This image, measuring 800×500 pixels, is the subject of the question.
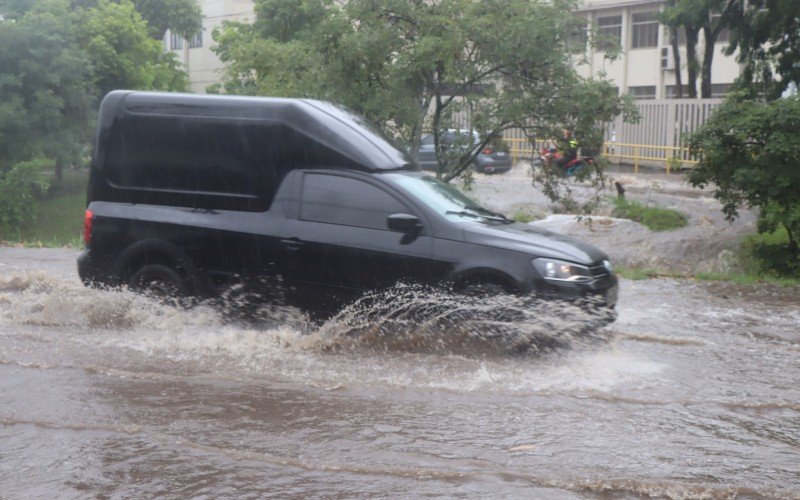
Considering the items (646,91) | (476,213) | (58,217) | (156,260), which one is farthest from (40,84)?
(646,91)

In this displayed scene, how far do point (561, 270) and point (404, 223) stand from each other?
1.34 metres

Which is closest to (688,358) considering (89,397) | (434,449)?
(434,449)

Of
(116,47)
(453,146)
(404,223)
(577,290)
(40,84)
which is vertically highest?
(116,47)

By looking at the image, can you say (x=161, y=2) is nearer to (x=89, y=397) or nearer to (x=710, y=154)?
(x=710, y=154)

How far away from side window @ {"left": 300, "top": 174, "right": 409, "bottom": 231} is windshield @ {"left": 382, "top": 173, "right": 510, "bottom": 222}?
216 mm

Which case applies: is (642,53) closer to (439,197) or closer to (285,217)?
(439,197)

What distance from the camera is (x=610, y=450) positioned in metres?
5.45

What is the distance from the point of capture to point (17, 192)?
2644 cm

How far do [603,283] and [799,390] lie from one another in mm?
1691

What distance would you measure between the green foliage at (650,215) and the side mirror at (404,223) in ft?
36.0

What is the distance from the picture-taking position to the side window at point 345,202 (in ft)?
26.2

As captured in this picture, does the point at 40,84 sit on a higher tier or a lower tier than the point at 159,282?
higher

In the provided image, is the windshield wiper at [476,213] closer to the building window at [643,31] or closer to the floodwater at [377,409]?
the floodwater at [377,409]

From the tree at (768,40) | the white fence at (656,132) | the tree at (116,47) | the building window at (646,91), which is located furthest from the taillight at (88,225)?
the building window at (646,91)
